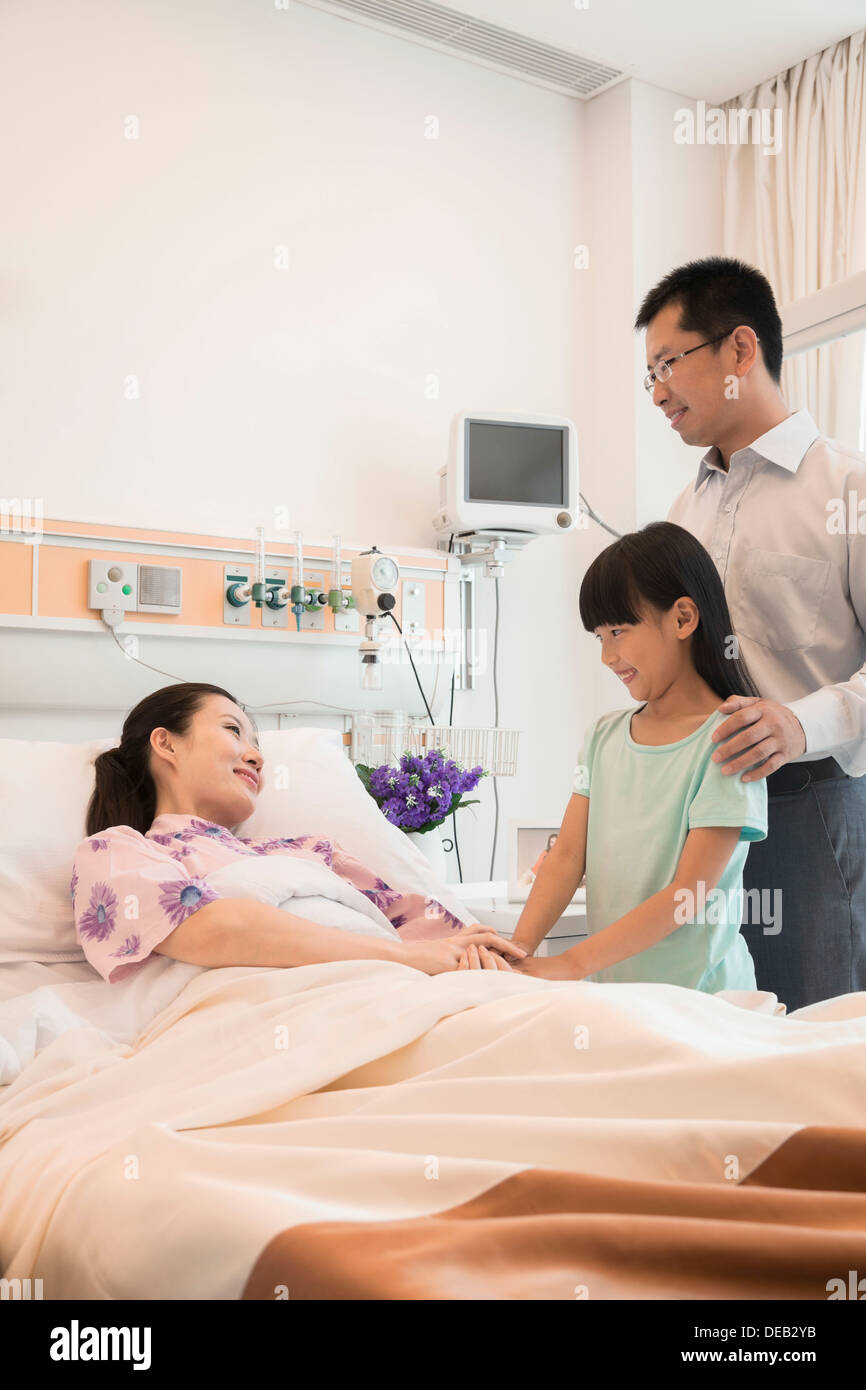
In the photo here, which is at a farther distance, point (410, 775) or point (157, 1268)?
point (410, 775)

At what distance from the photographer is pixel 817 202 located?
131 inches

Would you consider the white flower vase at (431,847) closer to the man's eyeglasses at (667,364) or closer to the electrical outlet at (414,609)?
the electrical outlet at (414,609)

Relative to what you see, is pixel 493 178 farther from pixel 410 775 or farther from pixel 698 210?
pixel 410 775

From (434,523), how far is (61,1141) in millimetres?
2303

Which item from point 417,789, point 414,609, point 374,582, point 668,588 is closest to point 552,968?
point 668,588

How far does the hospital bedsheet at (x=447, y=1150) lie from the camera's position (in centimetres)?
70

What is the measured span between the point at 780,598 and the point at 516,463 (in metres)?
1.39

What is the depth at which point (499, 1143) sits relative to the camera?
34.5 inches

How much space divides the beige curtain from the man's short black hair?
136 centimetres

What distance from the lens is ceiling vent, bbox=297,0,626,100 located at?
308 centimetres

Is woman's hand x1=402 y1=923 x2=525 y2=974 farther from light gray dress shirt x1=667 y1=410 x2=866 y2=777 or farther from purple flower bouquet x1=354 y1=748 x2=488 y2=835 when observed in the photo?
purple flower bouquet x1=354 y1=748 x2=488 y2=835

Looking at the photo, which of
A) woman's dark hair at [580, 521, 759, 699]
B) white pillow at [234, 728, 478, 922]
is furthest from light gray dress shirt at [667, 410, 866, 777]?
white pillow at [234, 728, 478, 922]

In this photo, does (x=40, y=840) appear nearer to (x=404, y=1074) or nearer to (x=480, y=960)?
(x=480, y=960)
